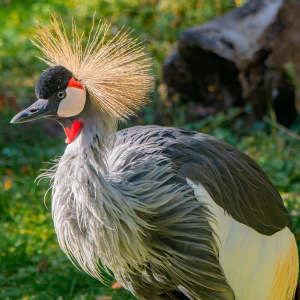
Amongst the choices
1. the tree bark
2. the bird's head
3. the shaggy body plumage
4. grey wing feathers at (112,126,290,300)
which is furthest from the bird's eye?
the tree bark

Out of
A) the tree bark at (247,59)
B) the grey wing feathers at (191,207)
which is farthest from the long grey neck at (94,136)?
the tree bark at (247,59)

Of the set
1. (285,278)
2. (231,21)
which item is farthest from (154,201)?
(231,21)

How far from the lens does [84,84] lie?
1561mm

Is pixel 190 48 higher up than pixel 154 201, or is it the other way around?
pixel 190 48

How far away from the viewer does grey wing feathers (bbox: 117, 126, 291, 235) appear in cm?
167

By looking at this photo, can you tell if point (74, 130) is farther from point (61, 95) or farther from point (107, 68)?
point (107, 68)

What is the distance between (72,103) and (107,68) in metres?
0.19

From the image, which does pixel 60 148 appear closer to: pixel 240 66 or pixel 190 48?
pixel 190 48

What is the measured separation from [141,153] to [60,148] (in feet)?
6.40

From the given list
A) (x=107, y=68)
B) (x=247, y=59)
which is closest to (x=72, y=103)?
(x=107, y=68)

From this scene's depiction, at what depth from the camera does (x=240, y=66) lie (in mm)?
3193

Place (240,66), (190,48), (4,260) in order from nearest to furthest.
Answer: (4,260) < (240,66) < (190,48)

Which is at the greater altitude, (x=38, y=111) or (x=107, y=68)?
(x=107, y=68)

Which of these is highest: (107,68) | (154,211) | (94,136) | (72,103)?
(107,68)
